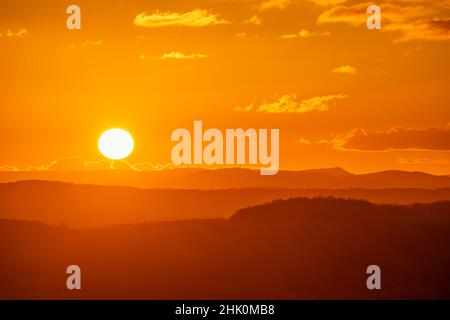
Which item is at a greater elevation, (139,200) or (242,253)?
(139,200)

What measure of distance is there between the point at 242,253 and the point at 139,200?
152 inches

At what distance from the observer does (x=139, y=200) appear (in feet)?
59.4

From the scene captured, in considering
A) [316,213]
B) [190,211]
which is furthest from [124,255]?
[316,213]

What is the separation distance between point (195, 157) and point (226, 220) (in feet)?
22.8

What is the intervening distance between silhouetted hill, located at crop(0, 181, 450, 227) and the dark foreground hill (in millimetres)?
359

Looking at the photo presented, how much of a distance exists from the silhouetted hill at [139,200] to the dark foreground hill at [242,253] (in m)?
0.36

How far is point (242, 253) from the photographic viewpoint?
1986cm

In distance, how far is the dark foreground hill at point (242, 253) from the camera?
658 inches

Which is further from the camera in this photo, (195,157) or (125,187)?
(125,187)

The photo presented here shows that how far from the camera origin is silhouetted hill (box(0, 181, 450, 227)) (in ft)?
57.9

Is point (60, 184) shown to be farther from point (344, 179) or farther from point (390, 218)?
→ point (390, 218)

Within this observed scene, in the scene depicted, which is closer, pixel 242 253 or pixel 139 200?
pixel 139 200

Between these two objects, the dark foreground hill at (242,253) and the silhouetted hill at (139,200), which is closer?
the dark foreground hill at (242,253)

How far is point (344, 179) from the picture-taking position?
19062mm
